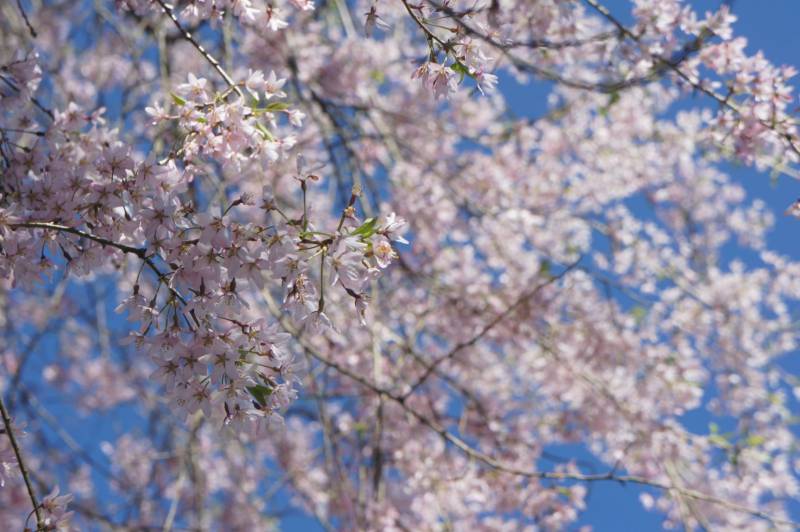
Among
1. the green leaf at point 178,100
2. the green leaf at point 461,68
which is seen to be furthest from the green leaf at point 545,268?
the green leaf at point 178,100

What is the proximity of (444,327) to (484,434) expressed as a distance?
2.42 feet

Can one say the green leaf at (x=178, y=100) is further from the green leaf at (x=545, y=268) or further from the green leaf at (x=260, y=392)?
A: the green leaf at (x=545, y=268)

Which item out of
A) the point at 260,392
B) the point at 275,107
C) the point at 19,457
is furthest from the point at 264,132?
the point at 19,457

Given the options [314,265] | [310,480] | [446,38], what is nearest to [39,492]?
[310,480]

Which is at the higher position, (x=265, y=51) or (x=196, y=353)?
(x=265, y=51)

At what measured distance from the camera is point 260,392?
1.69 m

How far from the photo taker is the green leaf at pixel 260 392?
1.69 metres

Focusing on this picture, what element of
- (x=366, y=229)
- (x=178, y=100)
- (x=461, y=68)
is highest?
(x=461, y=68)

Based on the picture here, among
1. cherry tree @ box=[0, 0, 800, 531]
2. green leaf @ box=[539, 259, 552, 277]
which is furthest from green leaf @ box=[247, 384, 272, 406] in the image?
green leaf @ box=[539, 259, 552, 277]

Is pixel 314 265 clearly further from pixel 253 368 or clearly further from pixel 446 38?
pixel 446 38

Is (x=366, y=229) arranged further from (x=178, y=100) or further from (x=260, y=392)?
(x=178, y=100)

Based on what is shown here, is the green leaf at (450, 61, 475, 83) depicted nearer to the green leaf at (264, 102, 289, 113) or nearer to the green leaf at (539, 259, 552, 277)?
the green leaf at (264, 102, 289, 113)

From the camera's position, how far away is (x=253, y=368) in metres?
1.68

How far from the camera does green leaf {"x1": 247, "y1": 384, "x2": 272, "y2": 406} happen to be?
1688 millimetres
